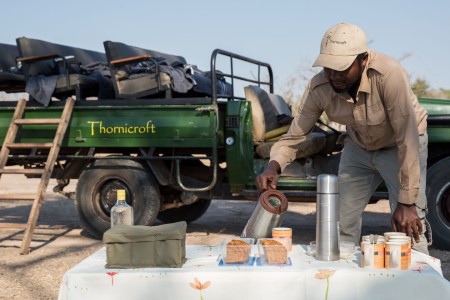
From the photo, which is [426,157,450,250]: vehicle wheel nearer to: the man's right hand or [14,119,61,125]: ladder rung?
the man's right hand

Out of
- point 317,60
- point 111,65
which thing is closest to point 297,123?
point 317,60

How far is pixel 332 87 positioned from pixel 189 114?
13.0 feet

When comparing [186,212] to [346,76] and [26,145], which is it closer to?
[26,145]

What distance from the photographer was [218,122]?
7.85 metres

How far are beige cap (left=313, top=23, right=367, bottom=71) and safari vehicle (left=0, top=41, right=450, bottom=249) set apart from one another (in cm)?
384

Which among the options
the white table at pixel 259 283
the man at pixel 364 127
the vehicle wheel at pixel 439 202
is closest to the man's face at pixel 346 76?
the man at pixel 364 127

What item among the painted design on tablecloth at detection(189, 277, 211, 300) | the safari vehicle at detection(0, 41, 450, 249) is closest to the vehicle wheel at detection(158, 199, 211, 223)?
the safari vehicle at detection(0, 41, 450, 249)

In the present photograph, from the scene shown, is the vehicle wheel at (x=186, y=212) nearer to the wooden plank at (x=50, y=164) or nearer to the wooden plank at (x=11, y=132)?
the wooden plank at (x=50, y=164)

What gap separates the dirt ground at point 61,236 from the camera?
20.7 ft

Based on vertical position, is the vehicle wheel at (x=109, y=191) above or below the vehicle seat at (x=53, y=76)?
below

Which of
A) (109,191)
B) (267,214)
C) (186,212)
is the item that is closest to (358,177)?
(267,214)

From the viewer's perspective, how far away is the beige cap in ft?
12.6

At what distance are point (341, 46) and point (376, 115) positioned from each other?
0.54 m

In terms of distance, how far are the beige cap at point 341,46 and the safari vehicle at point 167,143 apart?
384 centimetres
